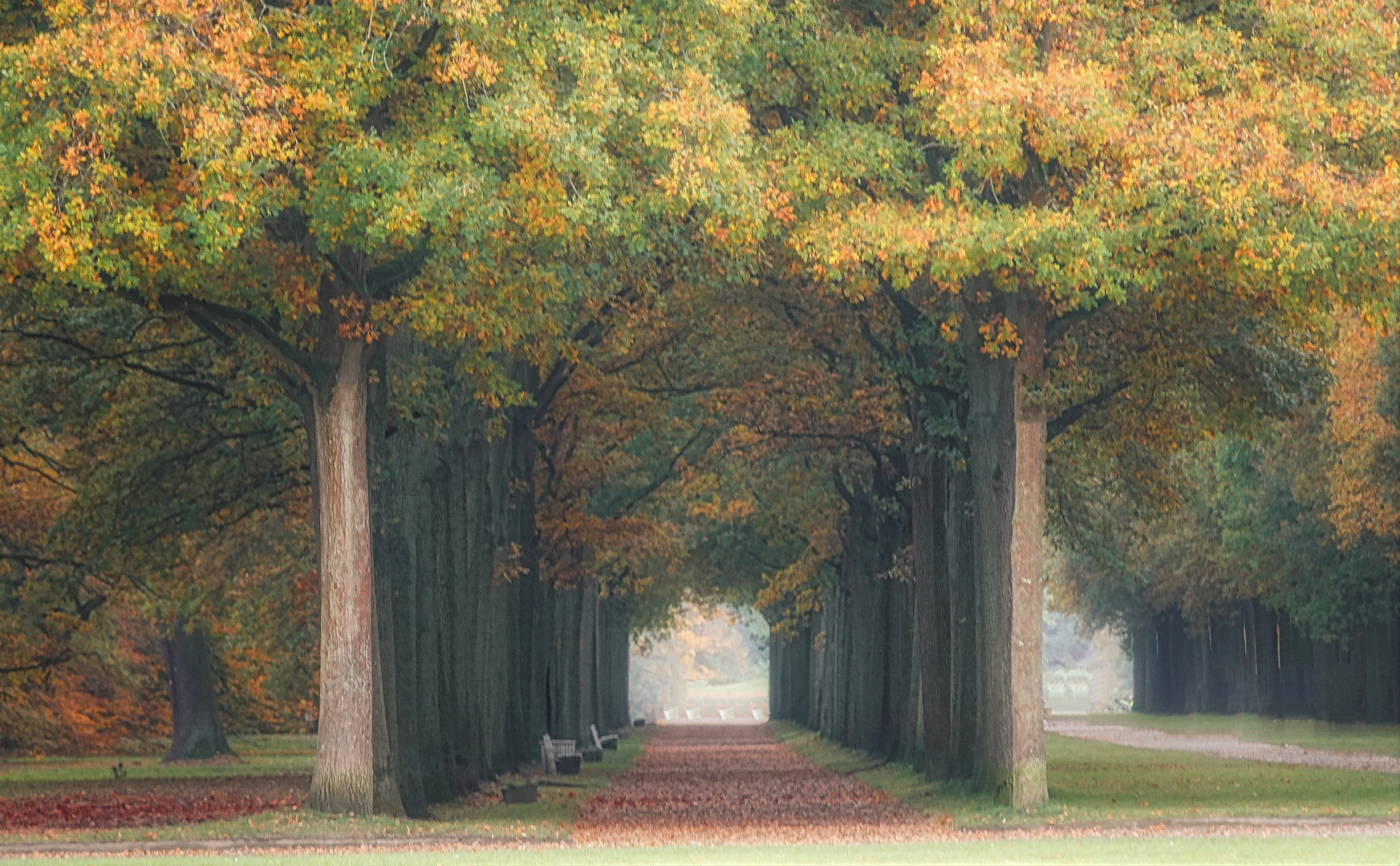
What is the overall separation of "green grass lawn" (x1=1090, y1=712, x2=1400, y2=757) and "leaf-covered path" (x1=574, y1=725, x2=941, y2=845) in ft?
42.2

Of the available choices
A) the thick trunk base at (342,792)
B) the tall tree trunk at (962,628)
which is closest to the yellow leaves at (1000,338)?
the tall tree trunk at (962,628)

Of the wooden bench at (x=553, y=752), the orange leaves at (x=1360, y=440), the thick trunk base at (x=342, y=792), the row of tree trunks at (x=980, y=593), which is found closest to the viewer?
the thick trunk base at (x=342, y=792)

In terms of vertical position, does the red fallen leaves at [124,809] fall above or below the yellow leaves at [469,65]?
below

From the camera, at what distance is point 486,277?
21.2 m

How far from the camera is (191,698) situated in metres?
46.9

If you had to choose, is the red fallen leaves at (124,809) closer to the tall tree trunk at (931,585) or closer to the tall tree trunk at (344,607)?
the tall tree trunk at (344,607)

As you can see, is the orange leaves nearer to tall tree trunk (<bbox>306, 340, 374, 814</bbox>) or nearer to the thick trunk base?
tall tree trunk (<bbox>306, 340, 374, 814</bbox>)

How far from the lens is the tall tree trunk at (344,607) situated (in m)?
21.5

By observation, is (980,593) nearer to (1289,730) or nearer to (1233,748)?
(1233,748)

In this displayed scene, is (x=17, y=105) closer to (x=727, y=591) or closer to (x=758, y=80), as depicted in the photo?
(x=758, y=80)

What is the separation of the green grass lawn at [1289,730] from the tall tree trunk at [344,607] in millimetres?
25478

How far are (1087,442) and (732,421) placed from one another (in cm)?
619

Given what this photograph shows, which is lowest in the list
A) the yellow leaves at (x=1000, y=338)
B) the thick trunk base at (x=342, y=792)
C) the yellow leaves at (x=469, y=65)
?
the thick trunk base at (x=342, y=792)

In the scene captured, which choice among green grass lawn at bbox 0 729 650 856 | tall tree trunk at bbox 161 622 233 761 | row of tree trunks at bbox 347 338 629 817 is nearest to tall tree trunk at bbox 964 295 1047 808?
green grass lawn at bbox 0 729 650 856
